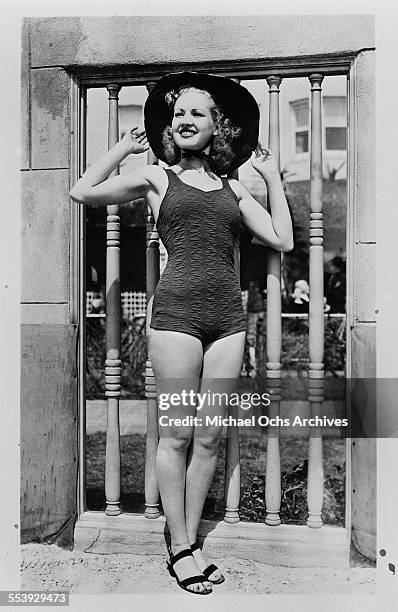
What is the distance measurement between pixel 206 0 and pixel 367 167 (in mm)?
616

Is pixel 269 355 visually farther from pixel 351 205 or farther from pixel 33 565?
pixel 33 565

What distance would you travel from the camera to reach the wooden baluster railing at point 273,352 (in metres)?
1.90

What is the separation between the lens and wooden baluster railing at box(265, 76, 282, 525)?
1896mm

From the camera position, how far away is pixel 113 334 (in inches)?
77.9

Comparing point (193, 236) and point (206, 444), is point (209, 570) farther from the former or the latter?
point (193, 236)

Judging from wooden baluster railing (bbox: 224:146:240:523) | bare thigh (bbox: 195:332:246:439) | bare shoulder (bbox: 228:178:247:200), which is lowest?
wooden baluster railing (bbox: 224:146:240:523)

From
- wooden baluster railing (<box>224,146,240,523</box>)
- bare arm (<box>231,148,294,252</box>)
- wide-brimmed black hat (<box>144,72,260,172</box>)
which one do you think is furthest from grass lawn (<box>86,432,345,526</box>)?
wide-brimmed black hat (<box>144,72,260,172</box>)

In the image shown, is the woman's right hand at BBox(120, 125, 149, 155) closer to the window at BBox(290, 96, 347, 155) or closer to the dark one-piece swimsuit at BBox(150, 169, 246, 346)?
the dark one-piece swimsuit at BBox(150, 169, 246, 346)

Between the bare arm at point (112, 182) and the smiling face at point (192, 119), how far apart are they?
12cm

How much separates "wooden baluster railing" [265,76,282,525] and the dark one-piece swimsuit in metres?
0.18

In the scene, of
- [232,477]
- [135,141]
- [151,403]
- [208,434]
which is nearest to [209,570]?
[232,477]

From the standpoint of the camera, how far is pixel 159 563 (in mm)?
1895

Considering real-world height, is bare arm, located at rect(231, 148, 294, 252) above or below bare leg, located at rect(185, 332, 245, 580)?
above
